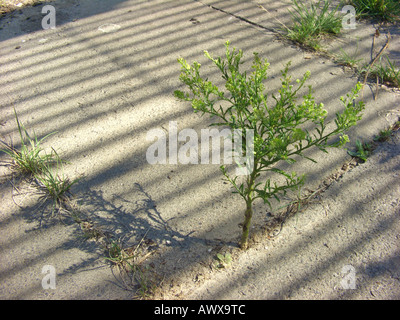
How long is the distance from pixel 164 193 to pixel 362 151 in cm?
140

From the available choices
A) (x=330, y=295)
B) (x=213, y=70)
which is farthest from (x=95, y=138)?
(x=330, y=295)

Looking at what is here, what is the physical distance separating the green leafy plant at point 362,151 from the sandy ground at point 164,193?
0.05 meters

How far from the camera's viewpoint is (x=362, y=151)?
99.1 inches

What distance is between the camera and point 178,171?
2492 mm

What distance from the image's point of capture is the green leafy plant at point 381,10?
3.94 m

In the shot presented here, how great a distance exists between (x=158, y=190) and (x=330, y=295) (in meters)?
1.18

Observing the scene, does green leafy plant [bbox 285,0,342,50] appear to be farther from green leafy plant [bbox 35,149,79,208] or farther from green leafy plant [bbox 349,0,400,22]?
green leafy plant [bbox 35,149,79,208]

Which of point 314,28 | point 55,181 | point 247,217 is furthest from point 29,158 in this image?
point 314,28

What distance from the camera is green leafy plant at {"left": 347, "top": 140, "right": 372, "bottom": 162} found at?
251 centimetres

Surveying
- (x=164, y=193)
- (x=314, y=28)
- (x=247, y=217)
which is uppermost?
(x=314, y=28)

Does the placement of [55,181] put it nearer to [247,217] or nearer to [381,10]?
[247,217]

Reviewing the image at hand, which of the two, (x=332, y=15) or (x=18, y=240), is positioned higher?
(x=332, y=15)

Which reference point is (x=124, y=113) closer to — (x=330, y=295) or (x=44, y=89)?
(x=44, y=89)

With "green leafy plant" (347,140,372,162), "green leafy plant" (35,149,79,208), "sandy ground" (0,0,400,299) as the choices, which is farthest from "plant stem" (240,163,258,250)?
"green leafy plant" (35,149,79,208)
